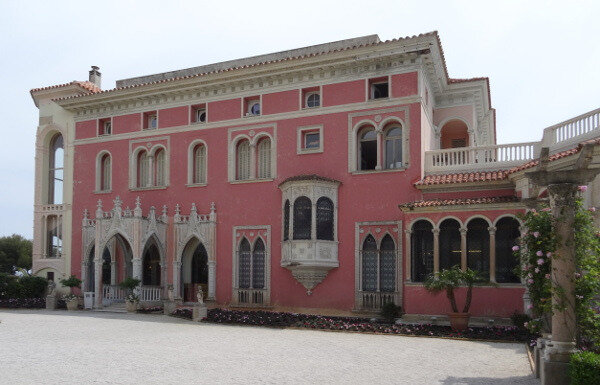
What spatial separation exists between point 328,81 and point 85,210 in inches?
512

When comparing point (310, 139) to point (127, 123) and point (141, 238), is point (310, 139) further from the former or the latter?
point (127, 123)

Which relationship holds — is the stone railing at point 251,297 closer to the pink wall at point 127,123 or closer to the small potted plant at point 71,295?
the small potted plant at point 71,295

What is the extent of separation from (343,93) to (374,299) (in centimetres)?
792

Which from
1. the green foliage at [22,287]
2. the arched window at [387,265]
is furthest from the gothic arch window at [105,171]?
the arched window at [387,265]

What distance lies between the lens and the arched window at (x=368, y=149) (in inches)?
884

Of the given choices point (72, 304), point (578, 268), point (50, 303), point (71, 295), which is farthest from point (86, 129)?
point (578, 268)

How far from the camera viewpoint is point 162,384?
1007cm

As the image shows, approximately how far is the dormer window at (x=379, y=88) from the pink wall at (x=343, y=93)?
1.27 ft

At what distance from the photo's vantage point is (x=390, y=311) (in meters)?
20.1

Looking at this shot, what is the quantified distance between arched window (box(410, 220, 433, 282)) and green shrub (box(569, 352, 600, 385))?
11.5m

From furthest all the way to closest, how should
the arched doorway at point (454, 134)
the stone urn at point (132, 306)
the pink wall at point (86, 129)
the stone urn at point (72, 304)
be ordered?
the pink wall at point (86, 129), the arched doorway at point (454, 134), the stone urn at point (72, 304), the stone urn at point (132, 306)

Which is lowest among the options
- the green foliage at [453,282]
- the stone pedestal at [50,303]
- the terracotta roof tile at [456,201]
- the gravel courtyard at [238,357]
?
the stone pedestal at [50,303]

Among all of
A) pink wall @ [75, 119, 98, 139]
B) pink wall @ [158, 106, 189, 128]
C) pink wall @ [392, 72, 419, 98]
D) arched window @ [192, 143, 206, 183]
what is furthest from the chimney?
pink wall @ [392, 72, 419, 98]

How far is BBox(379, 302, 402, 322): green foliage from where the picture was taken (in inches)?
790
